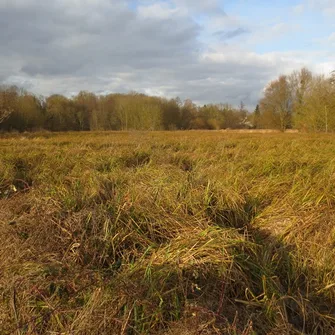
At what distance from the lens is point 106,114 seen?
48375 millimetres

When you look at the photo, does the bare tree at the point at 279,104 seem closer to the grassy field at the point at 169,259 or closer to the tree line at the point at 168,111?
the tree line at the point at 168,111

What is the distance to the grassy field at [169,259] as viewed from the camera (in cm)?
199

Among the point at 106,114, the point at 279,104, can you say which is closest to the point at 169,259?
the point at 279,104

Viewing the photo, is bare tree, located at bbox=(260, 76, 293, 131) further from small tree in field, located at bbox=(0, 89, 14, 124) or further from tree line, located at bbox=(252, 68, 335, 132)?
small tree in field, located at bbox=(0, 89, 14, 124)

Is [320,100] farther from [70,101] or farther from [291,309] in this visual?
[70,101]

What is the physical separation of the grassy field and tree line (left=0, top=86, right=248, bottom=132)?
110 ft

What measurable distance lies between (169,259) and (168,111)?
5136 cm

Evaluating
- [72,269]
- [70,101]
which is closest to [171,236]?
[72,269]

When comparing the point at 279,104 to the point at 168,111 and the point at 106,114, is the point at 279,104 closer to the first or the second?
the point at 168,111

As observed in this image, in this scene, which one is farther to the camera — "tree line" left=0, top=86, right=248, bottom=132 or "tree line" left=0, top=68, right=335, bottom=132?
"tree line" left=0, top=86, right=248, bottom=132

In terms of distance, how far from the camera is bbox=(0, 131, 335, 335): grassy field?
→ 1.99 metres

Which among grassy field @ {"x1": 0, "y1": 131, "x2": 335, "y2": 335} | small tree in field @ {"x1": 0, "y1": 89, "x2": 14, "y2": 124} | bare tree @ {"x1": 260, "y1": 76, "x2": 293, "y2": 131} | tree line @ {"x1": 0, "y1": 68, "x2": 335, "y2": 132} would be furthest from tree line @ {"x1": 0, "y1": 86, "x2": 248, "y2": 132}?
grassy field @ {"x1": 0, "y1": 131, "x2": 335, "y2": 335}

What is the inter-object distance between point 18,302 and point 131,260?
0.96m

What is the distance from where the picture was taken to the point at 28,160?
22.3 ft
